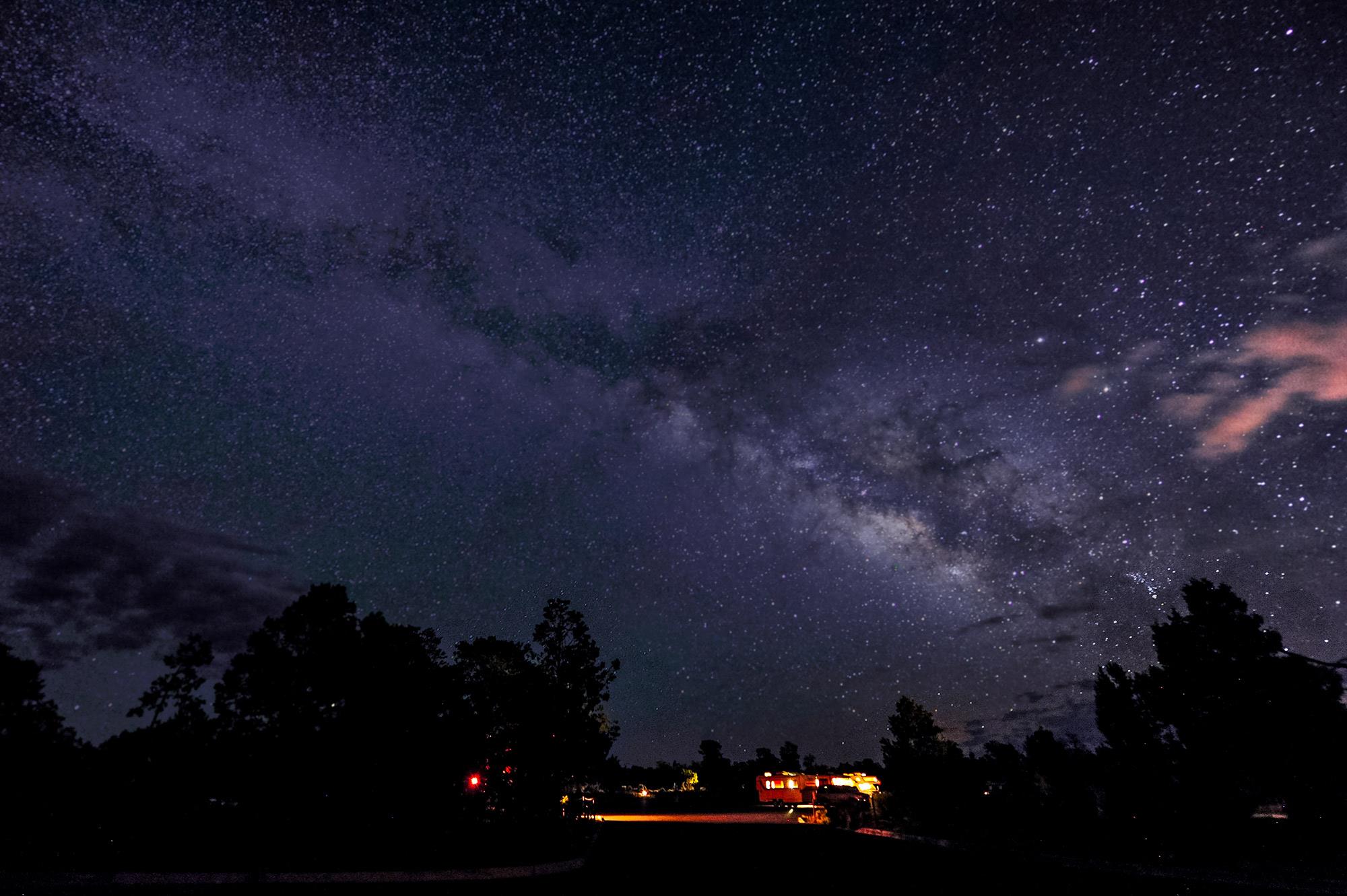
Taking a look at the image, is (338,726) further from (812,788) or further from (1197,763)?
(812,788)

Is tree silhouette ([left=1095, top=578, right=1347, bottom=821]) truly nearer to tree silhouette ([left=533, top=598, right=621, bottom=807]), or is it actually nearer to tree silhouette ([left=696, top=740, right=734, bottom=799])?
tree silhouette ([left=533, top=598, right=621, bottom=807])

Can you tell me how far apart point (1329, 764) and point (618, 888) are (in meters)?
28.9

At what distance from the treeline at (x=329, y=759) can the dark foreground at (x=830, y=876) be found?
155 inches

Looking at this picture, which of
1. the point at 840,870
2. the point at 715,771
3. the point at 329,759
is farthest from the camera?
the point at 715,771

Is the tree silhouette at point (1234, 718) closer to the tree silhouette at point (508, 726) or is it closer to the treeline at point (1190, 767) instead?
the treeline at point (1190, 767)

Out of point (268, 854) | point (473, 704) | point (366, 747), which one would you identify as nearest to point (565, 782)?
point (473, 704)

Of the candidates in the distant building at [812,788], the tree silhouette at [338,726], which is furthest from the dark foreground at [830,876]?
the distant building at [812,788]

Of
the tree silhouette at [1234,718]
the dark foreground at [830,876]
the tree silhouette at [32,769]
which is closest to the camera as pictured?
the dark foreground at [830,876]

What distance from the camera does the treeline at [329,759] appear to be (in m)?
23.7

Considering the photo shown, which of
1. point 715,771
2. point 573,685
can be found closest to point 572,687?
point 573,685

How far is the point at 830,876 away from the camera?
21.0 meters

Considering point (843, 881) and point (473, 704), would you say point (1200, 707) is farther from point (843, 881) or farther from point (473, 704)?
point (473, 704)

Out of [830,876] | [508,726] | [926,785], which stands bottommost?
[830,876]

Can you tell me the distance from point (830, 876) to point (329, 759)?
22006 millimetres
